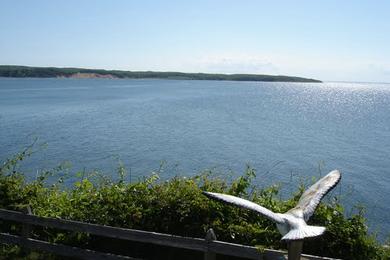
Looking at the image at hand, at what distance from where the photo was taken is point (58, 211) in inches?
369

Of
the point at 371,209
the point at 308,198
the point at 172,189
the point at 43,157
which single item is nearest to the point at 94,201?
the point at 172,189

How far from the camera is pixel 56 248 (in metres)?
8.72

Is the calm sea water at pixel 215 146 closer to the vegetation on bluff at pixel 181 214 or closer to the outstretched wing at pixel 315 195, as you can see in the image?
the vegetation on bluff at pixel 181 214

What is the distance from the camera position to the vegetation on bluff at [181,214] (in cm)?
777

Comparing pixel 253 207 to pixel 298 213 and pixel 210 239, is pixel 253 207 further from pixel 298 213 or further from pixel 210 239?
pixel 210 239

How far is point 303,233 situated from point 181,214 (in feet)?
11.5

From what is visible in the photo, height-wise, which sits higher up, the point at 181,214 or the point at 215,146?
the point at 181,214

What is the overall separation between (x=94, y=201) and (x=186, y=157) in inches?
994

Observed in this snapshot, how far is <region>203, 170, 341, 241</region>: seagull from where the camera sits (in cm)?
535

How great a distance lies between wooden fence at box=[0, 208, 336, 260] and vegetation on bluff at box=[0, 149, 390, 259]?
1.22 feet

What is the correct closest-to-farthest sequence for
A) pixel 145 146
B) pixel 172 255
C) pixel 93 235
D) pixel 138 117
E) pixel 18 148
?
pixel 172 255
pixel 93 235
pixel 18 148
pixel 145 146
pixel 138 117

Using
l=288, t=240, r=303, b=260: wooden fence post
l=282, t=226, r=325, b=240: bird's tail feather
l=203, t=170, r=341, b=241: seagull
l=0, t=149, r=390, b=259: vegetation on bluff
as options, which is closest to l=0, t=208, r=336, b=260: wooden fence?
l=0, t=149, r=390, b=259: vegetation on bluff

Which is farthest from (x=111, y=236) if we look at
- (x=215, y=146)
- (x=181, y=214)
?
(x=215, y=146)

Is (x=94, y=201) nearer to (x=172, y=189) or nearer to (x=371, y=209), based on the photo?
(x=172, y=189)
